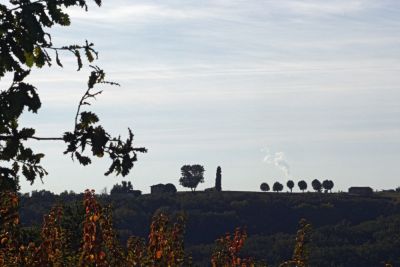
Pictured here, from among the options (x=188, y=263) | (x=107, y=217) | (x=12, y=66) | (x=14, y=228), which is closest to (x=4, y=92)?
(x=12, y=66)

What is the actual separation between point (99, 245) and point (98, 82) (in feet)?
23.1

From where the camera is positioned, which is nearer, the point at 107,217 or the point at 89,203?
the point at 89,203

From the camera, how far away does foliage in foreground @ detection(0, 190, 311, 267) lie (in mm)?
16953

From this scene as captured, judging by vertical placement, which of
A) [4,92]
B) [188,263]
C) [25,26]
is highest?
[25,26]

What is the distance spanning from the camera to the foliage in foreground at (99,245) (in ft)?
55.6

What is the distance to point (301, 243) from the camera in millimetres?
23500

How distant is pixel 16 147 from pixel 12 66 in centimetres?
95

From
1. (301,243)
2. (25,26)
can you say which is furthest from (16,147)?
(301,243)

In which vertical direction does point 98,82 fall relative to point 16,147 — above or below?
above

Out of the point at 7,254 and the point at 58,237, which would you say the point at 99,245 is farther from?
the point at 58,237

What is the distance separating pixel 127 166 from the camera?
33.1 feet

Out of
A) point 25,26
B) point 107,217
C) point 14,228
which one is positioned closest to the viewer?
point 25,26

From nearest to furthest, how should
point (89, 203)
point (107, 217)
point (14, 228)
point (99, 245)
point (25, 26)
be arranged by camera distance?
point (25, 26)
point (99, 245)
point (89, 203)
point (14, 228)
point (107, 217)

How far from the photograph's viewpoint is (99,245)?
16609mm
